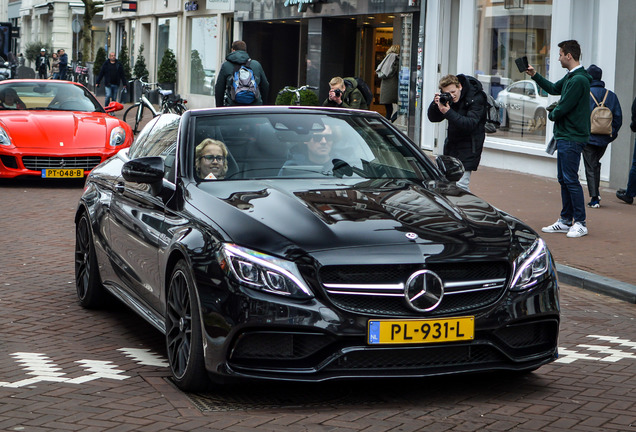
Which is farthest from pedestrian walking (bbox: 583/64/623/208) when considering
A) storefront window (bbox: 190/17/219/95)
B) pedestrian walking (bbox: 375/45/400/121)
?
storefront window (bbox: 190/17/219/95)

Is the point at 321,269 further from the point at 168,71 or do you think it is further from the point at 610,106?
the point at 168,71

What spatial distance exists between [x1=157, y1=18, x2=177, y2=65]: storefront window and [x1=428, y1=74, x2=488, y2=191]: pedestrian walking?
31.2 metres

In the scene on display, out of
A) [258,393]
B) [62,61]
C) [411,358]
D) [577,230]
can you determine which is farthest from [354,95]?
[62,61]

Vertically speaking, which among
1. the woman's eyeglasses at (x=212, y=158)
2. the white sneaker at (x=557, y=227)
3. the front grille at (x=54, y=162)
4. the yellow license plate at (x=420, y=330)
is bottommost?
the white sneaker at (x=557, y=227)

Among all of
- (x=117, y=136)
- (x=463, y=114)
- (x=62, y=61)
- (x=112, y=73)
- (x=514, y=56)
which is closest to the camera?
(x=463, y=114)

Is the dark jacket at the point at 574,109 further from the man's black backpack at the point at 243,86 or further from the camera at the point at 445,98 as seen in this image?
the man's black backpack at the point at 243,86

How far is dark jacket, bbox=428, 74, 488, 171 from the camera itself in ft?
34.0

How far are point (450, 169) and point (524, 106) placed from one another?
1296cm

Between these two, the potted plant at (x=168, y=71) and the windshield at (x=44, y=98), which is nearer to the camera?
the windshield at (x=44, y=98)

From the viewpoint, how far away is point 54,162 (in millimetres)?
14609

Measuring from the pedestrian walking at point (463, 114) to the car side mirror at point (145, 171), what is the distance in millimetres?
4617

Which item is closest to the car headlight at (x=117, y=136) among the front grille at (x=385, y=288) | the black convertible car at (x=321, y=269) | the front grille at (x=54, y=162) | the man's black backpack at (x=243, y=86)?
the front grille at (x=54, y=162)

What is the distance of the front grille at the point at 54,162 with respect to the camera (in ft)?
47.8

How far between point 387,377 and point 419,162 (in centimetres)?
190
